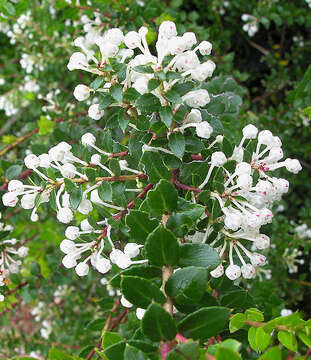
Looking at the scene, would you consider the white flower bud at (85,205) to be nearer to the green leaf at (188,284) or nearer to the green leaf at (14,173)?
the green leaf at (188,284)

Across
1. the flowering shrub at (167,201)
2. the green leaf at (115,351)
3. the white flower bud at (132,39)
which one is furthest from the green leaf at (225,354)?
the white flower bud at (132,39)

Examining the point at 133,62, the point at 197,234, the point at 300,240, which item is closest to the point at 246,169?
the point at 197,234

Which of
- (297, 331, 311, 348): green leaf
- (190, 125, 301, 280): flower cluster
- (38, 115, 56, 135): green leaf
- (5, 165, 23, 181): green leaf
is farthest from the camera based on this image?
(38, 115, 56, 135): green leaf

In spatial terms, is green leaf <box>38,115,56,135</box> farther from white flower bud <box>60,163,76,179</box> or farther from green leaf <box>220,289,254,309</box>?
green leaf <box>220,289,254,309</box>

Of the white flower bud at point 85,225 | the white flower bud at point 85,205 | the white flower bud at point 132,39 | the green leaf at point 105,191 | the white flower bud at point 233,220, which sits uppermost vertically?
the white flower bud at point 132,39

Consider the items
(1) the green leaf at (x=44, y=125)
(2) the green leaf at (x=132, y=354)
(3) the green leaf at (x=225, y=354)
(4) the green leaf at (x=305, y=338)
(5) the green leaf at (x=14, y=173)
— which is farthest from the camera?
(1) the green leaf at (x=44, y=125)

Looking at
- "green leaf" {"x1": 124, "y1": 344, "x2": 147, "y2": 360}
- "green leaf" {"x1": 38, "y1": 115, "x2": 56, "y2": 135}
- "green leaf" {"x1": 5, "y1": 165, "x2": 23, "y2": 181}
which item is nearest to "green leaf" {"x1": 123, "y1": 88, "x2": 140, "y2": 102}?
"green leaf" {"x1": 124, "y1": 344, "x2": 147, "y2": 360}

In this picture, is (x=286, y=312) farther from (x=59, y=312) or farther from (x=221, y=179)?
(x=59, y=312)
